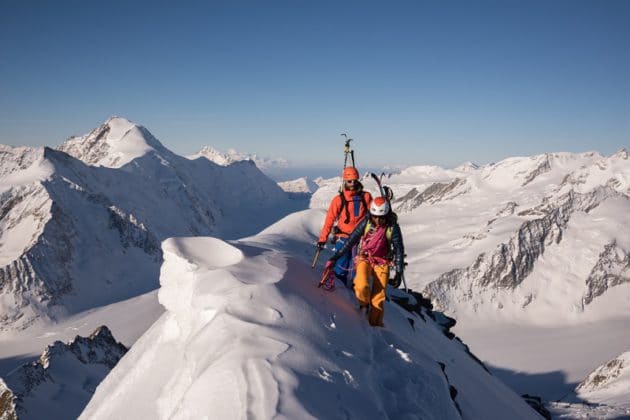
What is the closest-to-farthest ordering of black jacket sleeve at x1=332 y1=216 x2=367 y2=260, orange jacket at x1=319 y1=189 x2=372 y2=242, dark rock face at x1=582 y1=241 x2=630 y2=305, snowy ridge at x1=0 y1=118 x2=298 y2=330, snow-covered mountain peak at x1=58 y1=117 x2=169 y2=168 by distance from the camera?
black jacket sleeve at x1=332 y1=216 x2=367 y2=260, orange jacket at x1=319 y1=189 x2=372 y2=242, snowy ridge at x1=0 y1=118 x2=298 y2=330, dark rock face at x1=582 y1=241 x2=630 y2=305, snow-covered mountain peak at x1=58 y1=117 x2=169 y2=168

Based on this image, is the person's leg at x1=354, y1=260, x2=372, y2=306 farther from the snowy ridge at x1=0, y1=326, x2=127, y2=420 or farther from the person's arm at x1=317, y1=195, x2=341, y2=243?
the snowy ridge at x1=0, y1=326, x2=127, y2=420

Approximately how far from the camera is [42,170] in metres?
112

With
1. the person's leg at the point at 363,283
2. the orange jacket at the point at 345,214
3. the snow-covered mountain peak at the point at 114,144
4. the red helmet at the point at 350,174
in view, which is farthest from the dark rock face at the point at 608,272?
the snow-covered mountain peak at the point at 114,144

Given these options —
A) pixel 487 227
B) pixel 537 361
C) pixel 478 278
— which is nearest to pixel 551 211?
pixel 487 227

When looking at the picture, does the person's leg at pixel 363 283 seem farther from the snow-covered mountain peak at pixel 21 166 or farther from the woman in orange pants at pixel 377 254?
the snow-covered mountain peak at pixel 21 166

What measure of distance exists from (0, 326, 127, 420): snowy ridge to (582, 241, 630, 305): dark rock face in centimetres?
17447

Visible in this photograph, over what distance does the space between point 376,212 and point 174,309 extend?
17.2 ft

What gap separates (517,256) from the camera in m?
168

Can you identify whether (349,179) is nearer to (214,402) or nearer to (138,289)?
(214,402)

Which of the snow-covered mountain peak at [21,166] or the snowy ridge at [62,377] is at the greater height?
the snow-covered mountain peak at [21,166]

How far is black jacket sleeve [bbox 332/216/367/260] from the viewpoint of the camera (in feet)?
35.1

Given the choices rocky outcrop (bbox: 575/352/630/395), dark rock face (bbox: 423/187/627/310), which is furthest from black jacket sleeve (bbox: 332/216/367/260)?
dark rock face (bbox: 423/187/627/310)

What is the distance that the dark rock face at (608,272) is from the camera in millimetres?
158375

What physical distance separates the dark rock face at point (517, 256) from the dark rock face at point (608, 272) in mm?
17691
